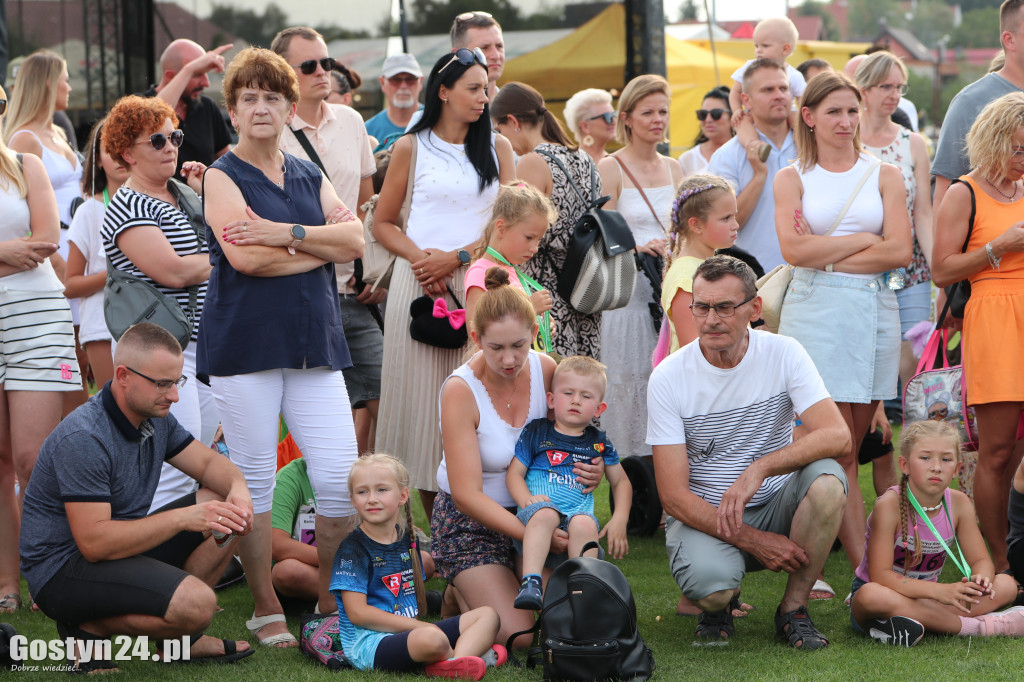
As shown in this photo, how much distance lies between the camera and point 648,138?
583 cm

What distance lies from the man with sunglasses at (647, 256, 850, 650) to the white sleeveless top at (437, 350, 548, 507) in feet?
1.40

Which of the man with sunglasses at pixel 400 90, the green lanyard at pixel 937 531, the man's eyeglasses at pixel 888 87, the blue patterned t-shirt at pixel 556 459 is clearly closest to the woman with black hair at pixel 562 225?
the blue patterned t-shirt at pixel 556 459

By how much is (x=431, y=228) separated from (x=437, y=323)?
49cm

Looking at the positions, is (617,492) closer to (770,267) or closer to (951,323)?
(951,323)

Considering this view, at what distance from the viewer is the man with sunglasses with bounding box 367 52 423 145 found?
7145 millimetres

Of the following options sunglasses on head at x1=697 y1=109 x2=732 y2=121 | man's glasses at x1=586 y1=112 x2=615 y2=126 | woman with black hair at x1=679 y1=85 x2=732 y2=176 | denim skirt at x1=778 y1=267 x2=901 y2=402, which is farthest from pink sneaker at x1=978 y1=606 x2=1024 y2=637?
sunglasses on head at x1=697 y1=109 x2=732 y2=121

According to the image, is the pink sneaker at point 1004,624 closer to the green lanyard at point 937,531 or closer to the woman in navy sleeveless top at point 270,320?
the green lanyard at point 937,531

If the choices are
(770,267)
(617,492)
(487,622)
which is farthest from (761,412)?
(770,267)

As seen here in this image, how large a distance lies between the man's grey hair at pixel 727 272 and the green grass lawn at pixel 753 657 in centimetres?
124

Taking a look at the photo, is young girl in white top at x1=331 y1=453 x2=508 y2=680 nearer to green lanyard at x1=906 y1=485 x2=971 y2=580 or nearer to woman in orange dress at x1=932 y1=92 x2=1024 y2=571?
green lanyard at x1=906 y1=485 x2=971 y2=580

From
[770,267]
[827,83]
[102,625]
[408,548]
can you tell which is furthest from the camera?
[770,267]

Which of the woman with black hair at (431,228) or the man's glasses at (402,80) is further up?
the man's glasses at (402,80)

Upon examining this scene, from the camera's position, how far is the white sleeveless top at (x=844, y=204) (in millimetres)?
4609

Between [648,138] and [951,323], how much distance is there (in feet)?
6.11
